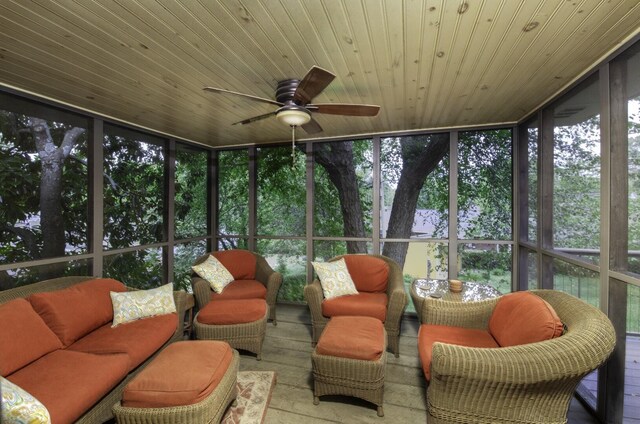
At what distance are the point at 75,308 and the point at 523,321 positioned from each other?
340 cm

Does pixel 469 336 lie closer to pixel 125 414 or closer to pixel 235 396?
pixel 235 396

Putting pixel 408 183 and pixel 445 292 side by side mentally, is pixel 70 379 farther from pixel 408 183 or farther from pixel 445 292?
pixel 408 183

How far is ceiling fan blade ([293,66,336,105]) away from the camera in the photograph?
68.3 inches

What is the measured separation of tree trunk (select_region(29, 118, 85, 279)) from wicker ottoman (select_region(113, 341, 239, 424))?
1.82 metres

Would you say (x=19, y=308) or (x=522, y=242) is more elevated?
(x=522, y=242)

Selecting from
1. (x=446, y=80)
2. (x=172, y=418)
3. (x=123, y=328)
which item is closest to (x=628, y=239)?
(x=446, y=80)

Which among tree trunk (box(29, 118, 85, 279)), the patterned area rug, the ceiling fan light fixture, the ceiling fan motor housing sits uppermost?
the ceiling fan motor housing

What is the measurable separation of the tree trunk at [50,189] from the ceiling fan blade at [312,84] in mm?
2531

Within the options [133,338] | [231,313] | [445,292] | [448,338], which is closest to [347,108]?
[448,338]

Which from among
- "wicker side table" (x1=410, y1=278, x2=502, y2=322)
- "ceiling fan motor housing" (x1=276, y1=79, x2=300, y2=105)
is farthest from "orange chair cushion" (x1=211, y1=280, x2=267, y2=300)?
"ceiling fan motor housing" (x1=276, y1=79, x2=300, y2=105)

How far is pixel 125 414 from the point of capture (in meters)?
1.71

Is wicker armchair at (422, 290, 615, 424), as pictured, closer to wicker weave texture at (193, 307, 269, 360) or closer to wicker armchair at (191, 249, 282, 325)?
wicker weave texture at (193, 307, 269, 360)

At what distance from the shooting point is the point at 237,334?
2916 millimetres

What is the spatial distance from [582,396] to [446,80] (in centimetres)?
277
